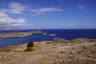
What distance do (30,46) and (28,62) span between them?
47.7 feet

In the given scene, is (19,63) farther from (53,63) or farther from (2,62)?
(53,63)

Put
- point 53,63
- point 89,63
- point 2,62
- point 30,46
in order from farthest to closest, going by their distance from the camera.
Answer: point 30,46 < point 2,62 < point 53,63 < point 89,63

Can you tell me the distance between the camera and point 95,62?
60.2 feet

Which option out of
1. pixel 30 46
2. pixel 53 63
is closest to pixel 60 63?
pixel 53 63

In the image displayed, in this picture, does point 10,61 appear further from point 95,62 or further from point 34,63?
point 95,62

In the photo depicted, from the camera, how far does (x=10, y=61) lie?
70.9 feet

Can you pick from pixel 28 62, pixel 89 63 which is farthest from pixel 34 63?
pixel 89 63

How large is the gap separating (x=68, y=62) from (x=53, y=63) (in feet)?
5.93

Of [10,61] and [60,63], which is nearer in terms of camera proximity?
[60,63]

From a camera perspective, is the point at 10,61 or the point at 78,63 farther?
the point at 10,61

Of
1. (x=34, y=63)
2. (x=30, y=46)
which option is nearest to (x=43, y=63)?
(x=34, y=63)

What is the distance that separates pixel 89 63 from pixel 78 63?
1.18 meters

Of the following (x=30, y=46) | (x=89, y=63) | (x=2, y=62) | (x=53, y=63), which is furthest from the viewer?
(x=30, y=46)

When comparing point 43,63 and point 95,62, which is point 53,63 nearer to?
point 43,63
